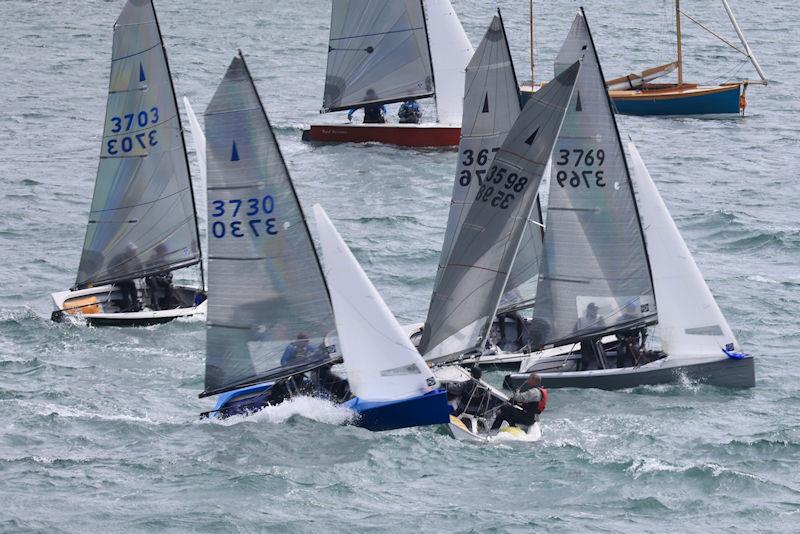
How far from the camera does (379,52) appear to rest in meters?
47.6

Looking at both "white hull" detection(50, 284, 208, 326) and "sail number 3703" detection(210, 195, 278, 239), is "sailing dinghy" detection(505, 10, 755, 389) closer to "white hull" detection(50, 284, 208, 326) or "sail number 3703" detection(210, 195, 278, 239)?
"sail number 3703" detection(210, 195, 278, 239)

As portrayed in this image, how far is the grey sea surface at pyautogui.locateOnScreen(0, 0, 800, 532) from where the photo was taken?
23734 millimetres

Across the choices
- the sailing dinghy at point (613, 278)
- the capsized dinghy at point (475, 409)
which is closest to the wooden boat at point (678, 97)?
the sailing dinghy at point (613, 278)

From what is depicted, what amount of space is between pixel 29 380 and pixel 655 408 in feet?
38.5

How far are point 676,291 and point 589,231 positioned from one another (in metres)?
2.04

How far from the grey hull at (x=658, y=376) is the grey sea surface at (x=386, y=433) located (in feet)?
0.67

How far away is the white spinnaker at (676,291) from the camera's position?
95.8 feet

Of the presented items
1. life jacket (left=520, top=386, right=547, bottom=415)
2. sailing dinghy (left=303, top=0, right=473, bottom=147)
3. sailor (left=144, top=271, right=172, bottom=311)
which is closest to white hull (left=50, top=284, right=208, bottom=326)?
sailor (left=144, top=271, right=172, bottom=311)

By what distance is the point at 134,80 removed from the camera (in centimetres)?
3306

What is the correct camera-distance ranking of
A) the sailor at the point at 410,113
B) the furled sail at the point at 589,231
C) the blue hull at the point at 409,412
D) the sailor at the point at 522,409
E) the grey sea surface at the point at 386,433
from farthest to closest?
the sailor at the point at 410,113 → the furled sail at the point at 589,231 → the sailor at the point at 522,409 → the blue hull at the point at 409,412 → the grey sea surface at the point at 386,433

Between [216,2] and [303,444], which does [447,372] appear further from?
[216,2]

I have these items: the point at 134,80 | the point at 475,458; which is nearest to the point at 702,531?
the point at 475,458

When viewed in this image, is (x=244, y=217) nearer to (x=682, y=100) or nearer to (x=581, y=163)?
(x=581, y=163)

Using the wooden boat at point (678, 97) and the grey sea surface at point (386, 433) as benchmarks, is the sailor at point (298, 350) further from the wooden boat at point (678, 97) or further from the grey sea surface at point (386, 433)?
the wooden boat at point (678, 97)
